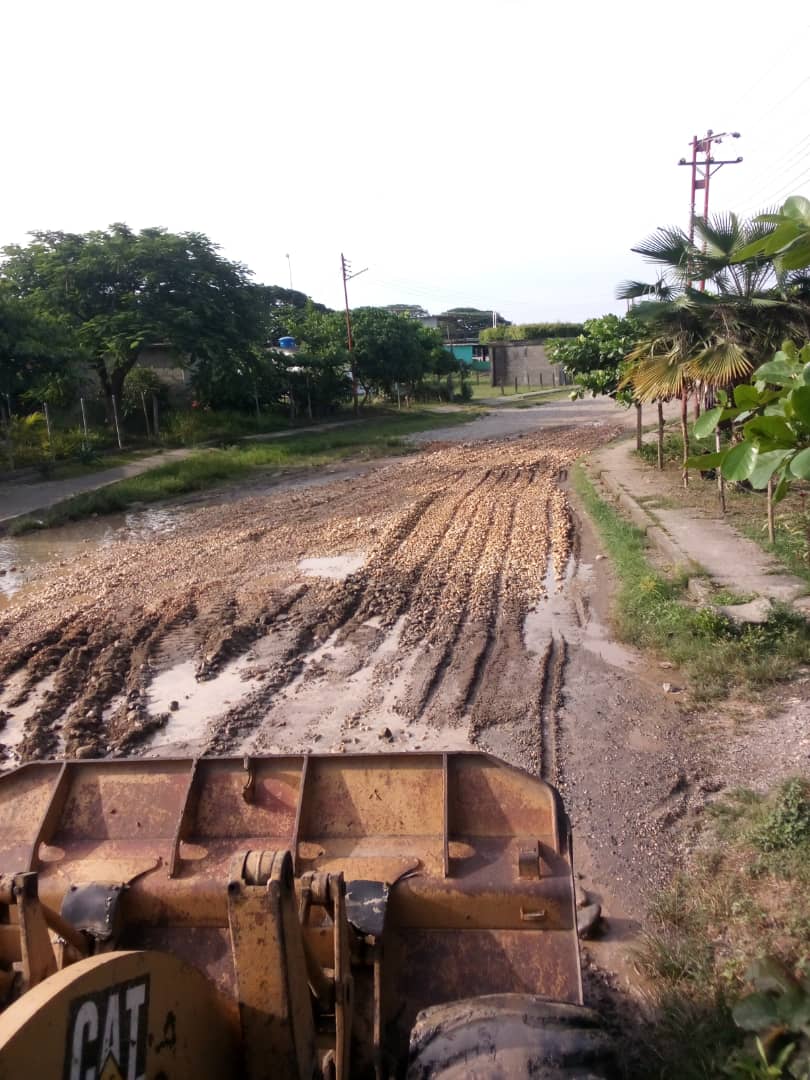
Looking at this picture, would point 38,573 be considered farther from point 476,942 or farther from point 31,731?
point 476,942

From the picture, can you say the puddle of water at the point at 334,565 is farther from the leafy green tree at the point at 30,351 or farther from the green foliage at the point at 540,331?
the green foliage at the point at 540,331

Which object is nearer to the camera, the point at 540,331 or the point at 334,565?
the point at 334,565

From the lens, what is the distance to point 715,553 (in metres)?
10.4

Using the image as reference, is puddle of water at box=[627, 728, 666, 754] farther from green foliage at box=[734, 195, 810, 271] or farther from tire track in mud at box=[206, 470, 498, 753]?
green foliage at box=[734, 195, 810, 271]

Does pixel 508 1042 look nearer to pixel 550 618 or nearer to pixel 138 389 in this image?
pixel 550 618

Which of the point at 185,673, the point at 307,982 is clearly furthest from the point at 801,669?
the point at 307,982

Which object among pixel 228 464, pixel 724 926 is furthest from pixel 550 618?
pixel 228 464

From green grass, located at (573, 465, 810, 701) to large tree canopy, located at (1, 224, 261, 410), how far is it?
18.3 m

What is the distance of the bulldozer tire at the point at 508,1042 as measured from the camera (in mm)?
2367

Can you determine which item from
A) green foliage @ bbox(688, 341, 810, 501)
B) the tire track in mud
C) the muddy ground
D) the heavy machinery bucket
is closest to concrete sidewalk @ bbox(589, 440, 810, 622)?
the muddy ground

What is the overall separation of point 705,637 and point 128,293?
71.3ft

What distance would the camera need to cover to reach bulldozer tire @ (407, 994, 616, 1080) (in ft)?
7.77

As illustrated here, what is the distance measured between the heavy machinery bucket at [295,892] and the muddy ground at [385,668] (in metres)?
1.22

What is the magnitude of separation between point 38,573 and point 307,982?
10137 mm
